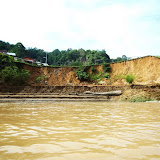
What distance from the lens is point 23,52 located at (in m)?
62.3

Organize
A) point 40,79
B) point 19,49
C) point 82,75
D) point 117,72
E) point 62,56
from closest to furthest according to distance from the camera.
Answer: point 40,79 < point 82,75 < point 117,72 < point 19,49 < point 62,56

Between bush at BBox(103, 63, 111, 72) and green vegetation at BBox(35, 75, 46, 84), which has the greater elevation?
bush at BBox(103, 63, 111, 72)

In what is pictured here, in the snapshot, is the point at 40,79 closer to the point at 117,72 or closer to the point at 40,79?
the point at 40,79

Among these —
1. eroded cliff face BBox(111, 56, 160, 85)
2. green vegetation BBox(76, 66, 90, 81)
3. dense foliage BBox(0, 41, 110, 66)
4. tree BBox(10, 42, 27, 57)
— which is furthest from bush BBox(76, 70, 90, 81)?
tree BBox(10, 42, 27, 57)

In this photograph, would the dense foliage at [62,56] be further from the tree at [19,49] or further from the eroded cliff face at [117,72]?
the eroded cliff face at [117,72]

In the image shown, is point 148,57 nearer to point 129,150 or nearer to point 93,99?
point 93,99

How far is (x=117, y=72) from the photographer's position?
27.5 m

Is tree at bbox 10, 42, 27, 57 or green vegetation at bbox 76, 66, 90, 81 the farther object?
tree at bbox 10, 42, 27, 57

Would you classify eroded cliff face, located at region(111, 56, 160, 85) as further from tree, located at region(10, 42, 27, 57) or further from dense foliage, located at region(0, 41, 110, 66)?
tree, located at region(10, 42, 27, 57)

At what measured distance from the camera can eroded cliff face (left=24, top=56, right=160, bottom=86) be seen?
23.7 metres

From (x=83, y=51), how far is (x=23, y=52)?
24791 mm

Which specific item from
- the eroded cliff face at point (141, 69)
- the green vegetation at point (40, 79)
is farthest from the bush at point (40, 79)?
the eroded cliff face at point (141, 69)

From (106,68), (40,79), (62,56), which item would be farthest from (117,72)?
(62,56)

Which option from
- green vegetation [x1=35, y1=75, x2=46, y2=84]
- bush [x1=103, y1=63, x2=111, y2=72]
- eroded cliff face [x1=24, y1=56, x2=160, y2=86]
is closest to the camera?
eroded cliff face [x1=24, y1=56, x2=160, y2=86]
